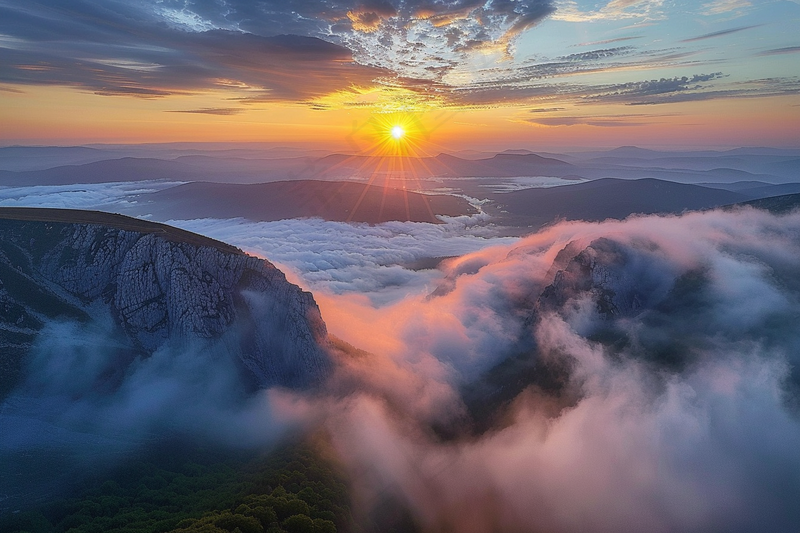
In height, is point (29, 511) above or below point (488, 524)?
above

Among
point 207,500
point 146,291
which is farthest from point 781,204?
point 146,291

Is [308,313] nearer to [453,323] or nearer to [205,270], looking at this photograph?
[205,270]

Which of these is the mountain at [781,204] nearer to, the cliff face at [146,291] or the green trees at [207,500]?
the cliff face at [146,291]

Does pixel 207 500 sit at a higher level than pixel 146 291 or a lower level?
lower

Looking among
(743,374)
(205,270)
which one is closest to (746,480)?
→ (743,374)

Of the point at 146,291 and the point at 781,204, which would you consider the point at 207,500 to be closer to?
the point at 146,291

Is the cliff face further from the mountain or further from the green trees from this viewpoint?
the mountain

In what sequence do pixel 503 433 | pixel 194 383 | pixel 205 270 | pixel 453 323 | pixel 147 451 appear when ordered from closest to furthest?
pixel 147 451
pixel 194 383
pixel 205 270
pixel 503 433
pixel 453 323

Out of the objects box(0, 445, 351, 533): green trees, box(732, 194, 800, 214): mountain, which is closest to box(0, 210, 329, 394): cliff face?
box(0, 445, 351, 533): green trees
